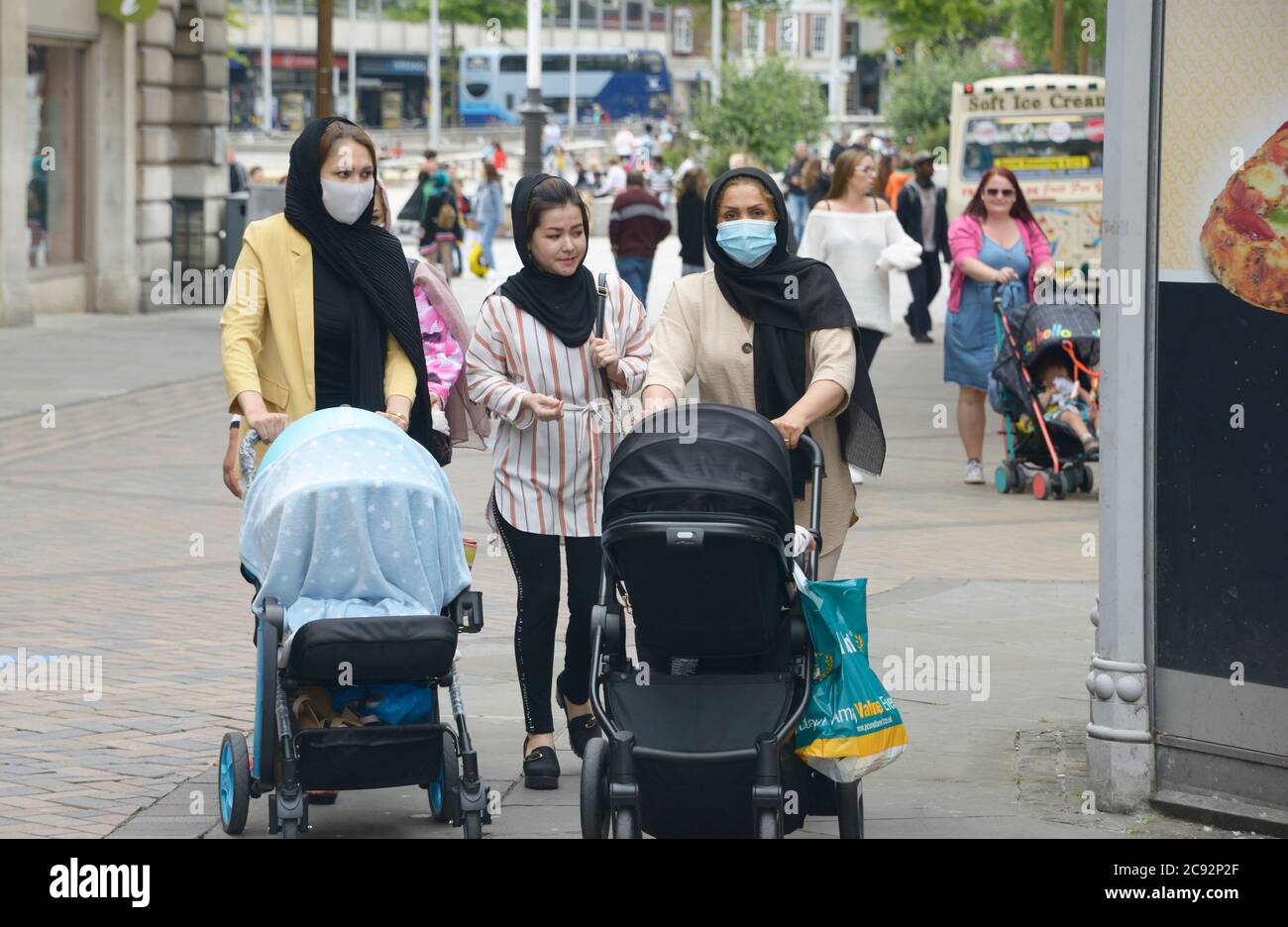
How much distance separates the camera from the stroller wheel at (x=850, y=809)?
16.4ft

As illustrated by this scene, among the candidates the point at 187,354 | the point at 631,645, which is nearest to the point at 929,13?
the point at 187,354

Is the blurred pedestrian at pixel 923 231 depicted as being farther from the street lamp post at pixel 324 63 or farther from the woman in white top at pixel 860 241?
the woman in white top at pixel 860 241

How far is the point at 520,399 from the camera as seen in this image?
19.4 feet

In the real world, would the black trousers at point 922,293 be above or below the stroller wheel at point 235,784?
above

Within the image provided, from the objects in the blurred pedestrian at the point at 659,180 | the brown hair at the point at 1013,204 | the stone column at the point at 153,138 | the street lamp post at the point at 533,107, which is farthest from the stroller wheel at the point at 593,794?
the blurred pedestrian at the point at 659,180

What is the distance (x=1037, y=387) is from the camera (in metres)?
11.9

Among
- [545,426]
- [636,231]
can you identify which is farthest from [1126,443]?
[636,231]

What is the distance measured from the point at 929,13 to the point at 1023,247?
69.3ft

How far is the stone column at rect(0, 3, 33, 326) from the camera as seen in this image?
67.2ft

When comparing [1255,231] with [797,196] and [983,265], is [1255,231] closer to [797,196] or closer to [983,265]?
[983,265]

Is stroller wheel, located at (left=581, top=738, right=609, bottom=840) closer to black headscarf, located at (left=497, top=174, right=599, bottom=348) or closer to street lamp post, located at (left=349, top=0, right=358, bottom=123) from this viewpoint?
black headscarf, located at (left=497, top=174, right=599, bottom=348)

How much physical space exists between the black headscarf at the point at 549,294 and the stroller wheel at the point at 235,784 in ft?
5.06

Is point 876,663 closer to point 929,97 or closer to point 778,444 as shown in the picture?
point 778,444
